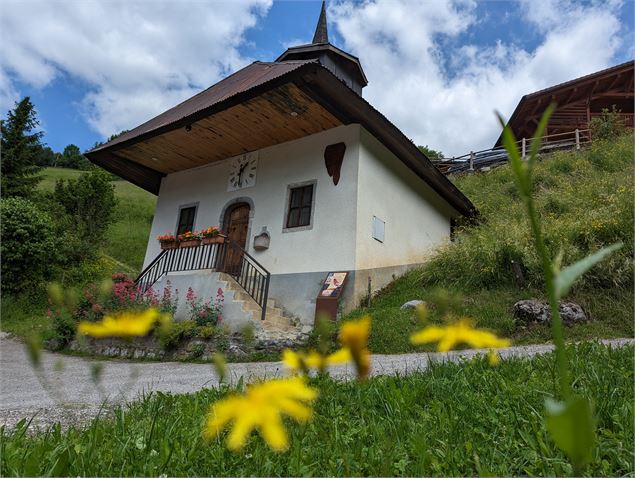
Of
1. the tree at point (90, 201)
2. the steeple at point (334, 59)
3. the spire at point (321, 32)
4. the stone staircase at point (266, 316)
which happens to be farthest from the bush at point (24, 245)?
Result: the spire at point (321, 32)

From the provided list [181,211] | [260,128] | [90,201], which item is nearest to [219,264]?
[260,128]

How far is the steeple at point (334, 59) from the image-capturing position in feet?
45.4

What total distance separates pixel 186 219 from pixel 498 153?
14.3m

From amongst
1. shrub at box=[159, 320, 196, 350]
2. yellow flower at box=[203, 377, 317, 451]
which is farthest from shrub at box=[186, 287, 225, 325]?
yellow flower at box=[203, 377, 317, 451]

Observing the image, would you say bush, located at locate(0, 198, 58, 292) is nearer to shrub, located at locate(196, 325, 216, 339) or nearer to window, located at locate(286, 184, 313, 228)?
window, located at locate(286, 184, 313, 228)

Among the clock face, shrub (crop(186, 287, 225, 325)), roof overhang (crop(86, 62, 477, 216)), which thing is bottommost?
shrub (crop(186, 287, 225, 325))

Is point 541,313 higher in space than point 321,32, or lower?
lower

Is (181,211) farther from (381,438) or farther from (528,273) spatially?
(381,438)

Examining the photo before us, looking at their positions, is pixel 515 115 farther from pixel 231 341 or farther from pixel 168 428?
pixel 168 428

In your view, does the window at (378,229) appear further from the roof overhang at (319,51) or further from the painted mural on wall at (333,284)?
the roof overhang at (319,51)

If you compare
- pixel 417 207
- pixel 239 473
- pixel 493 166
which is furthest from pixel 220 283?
pixel 493 166

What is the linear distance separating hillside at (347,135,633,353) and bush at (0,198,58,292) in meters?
9.96

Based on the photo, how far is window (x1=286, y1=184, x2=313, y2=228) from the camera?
9817 mm

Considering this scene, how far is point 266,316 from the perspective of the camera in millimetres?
8477
